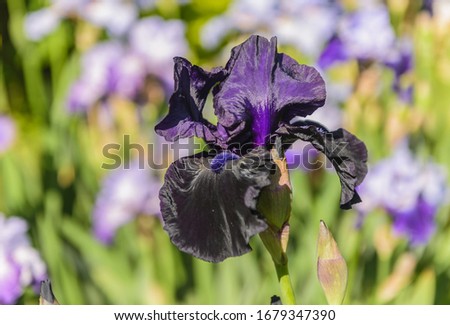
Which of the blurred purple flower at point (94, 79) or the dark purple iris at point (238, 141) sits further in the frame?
the blurred purple flower at point (94, 79)

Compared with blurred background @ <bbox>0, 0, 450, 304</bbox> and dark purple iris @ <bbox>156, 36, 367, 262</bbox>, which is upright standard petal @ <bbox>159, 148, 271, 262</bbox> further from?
blurred background @ <bbox>0, 0, 450, 304</bbox>

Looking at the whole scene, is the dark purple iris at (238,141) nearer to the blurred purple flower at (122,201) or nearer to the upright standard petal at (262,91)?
the upright standard petal at (262,91)

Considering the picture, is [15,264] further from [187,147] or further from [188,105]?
[188,105]

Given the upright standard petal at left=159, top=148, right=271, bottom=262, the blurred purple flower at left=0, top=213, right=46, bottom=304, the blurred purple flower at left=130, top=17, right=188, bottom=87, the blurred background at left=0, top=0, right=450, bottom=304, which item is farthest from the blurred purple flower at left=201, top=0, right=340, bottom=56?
the upright standard petal at left=159, top=148, right=271, bottom=262

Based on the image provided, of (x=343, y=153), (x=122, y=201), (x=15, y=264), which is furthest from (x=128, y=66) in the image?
(x=343, y=153)

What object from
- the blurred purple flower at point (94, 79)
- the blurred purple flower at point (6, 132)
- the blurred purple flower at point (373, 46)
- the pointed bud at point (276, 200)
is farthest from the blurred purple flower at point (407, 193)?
the blurred purple flower at point (6, 132)

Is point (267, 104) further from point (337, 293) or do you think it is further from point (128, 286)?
point (128, 286)
